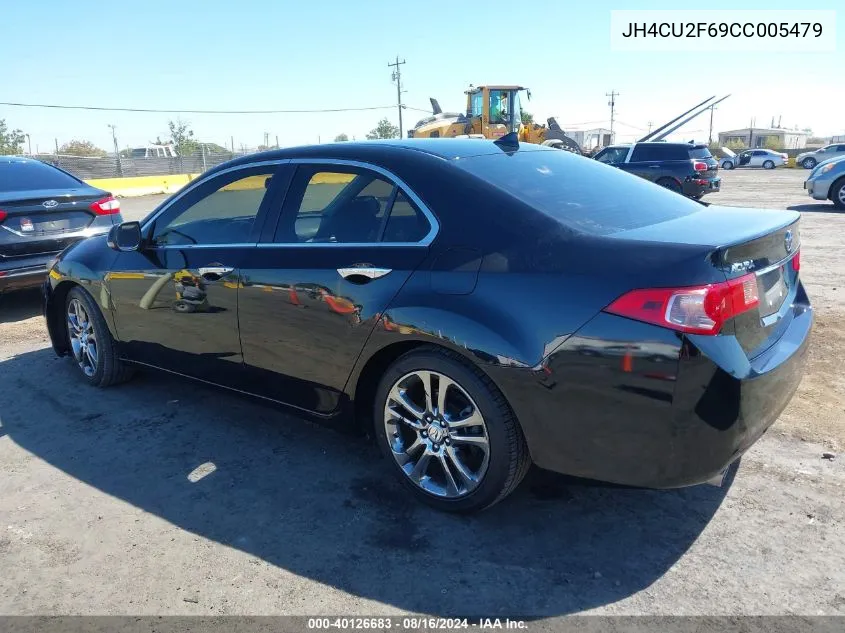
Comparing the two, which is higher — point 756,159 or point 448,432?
point 756,159

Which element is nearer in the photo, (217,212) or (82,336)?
(217,212)

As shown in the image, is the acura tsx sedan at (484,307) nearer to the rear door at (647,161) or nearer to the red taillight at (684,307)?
the red taillight at (684,307)

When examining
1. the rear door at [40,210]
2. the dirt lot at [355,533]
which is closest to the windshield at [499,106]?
the rear door at [40,210]

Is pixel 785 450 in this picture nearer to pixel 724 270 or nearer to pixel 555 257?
pixel 724 270

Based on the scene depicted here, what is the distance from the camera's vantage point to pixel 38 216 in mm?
6699

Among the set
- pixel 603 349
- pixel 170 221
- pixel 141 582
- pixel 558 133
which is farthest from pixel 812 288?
pixel 558 133

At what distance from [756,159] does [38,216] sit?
49.7 meters

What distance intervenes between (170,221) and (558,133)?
26592 millimetres

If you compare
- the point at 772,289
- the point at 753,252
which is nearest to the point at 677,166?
the point at 772,289

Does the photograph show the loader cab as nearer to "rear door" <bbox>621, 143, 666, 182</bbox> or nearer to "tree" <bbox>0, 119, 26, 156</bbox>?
"rear door" <bbox>621, 143, 666, 182</bbox>

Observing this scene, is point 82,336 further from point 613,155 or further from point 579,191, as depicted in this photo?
point 613,155

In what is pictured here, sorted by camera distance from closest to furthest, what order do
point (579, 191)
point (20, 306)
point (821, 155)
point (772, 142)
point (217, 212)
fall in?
point (579, 191) < point (217, 212) < point (20, 306) < point (821, 155) < point (772, 142)

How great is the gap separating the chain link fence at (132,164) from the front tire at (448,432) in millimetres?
32341

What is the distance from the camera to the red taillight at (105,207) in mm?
7135
